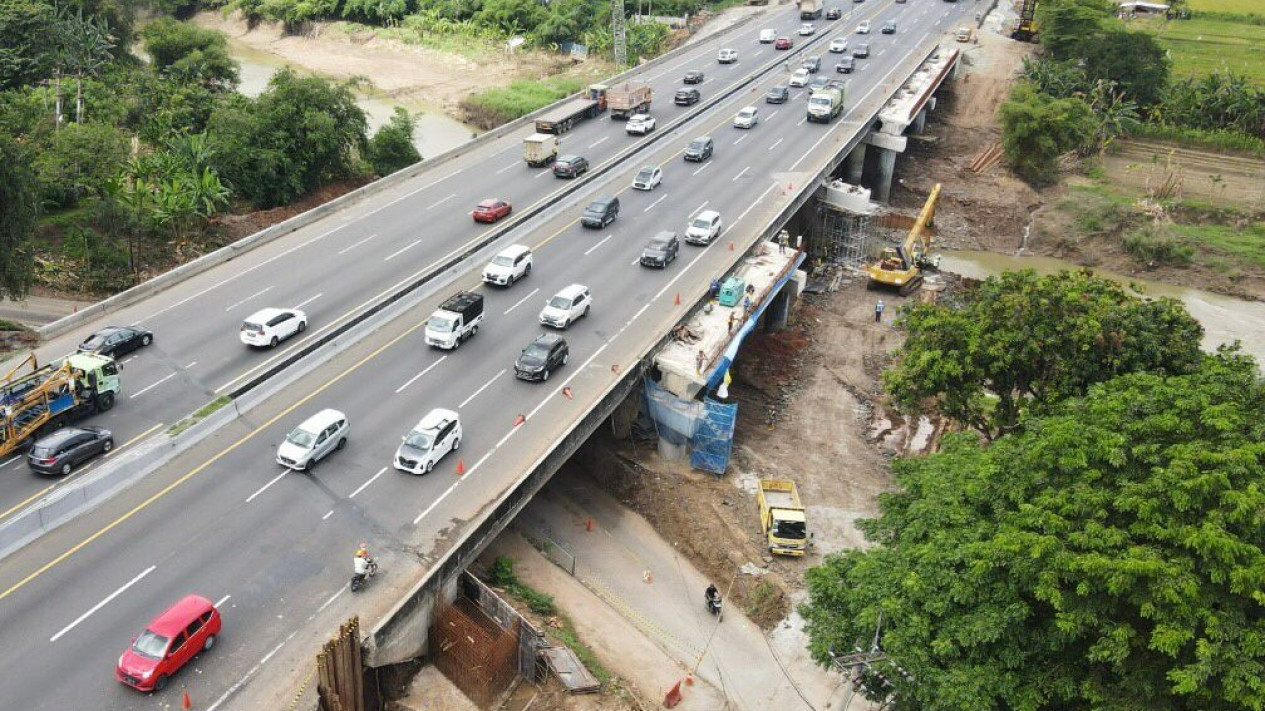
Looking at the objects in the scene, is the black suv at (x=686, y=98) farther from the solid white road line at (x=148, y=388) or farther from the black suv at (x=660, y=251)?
the solid white road line at (x=148, y=388)

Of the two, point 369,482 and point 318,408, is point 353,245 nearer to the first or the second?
point 318,408

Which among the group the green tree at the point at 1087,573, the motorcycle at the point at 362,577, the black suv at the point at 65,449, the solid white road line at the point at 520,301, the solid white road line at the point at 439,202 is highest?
the green tree at the point at 1087,573

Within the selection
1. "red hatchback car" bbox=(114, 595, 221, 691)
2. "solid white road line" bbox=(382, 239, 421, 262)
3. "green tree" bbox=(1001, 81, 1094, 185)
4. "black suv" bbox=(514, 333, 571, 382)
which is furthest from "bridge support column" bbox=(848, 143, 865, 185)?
"red hatchback car" bbox=(114, 595, 221, 691)

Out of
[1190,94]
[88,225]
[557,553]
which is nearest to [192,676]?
[557,553]

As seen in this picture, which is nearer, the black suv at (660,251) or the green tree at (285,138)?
the black suv at (660,251)

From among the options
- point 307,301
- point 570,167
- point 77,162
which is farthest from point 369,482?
point 77,162

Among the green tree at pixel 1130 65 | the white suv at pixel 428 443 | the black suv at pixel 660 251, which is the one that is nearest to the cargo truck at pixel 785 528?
the white suv at pixel 428 443

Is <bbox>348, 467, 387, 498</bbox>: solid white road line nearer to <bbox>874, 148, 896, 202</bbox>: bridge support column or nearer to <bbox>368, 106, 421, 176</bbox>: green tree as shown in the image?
<bbox>368, 106, 421, 176</bbox>: green tree
